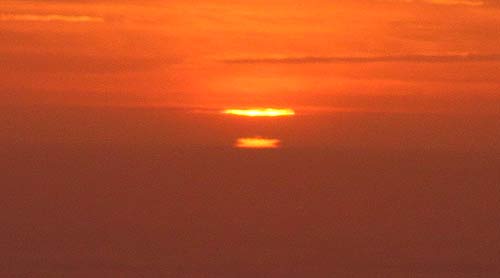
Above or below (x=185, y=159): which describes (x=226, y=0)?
above

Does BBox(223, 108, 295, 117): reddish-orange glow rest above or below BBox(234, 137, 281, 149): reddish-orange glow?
above

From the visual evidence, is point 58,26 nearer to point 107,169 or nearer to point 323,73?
point 323,73

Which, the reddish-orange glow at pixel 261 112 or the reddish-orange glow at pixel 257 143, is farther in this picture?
the reddish-orange glow at pixel 261 112

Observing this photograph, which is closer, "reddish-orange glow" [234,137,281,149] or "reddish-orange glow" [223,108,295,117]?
"reddish-orange glow" [234,137,281,149]

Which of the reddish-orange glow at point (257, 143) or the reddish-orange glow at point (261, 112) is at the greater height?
the reddish-orange glow at point (261, 112)

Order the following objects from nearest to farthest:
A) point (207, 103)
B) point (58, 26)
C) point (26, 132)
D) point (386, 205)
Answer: point (386, 205) < point (26, 132) < point (207, 103) < point (58, 26)

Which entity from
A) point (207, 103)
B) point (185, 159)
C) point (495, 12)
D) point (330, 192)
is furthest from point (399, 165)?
point (495, 12)
